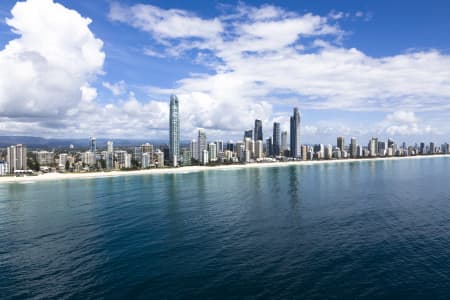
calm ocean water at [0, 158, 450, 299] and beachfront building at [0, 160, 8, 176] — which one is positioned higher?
beachfront building at [0, 160, 8, 176]

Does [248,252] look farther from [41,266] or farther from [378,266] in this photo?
[41,266]

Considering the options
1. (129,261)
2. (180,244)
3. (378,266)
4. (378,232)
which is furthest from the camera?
(378,232)

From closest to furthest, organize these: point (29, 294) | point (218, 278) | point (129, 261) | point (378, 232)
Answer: point (29, 294)
point (218, 278)
point (129, 261)
point (378, 232)

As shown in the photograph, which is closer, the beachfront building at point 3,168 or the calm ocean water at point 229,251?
the calm ocean water at point 229,251

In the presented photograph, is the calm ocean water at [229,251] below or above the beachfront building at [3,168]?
below

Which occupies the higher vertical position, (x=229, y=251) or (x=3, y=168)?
(x=3, y=168)

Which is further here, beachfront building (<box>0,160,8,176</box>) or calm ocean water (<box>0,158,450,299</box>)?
beachfront building (<box>0,160,8,176</box>)

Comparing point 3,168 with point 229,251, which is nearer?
point 229,251

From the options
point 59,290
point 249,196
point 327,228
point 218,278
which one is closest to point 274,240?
point 327,228
